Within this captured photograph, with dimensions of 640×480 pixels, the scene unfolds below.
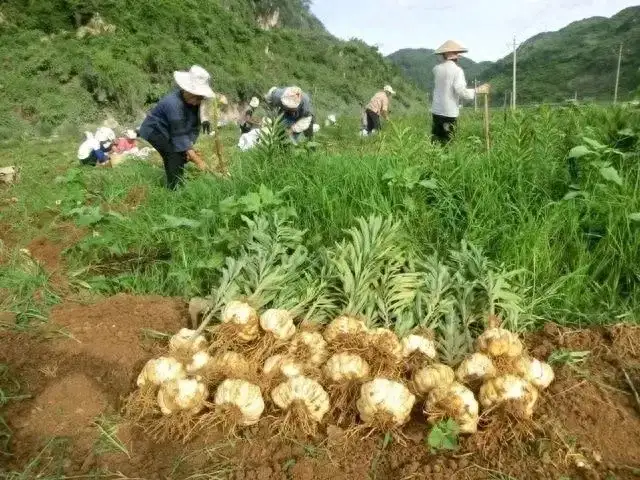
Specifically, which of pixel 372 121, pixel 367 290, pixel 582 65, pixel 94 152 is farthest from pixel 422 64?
pixel 367 290

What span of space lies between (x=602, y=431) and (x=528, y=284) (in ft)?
3.11

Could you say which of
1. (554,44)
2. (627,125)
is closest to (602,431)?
(627,125)

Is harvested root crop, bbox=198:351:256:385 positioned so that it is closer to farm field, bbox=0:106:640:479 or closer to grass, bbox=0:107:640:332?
farm field, bbox=0:106:640:479

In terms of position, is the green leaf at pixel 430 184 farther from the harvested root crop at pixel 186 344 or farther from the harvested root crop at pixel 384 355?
the harvested root crop at pixel 186 344

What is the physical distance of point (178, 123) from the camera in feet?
18.5

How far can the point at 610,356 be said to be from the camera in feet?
7.48

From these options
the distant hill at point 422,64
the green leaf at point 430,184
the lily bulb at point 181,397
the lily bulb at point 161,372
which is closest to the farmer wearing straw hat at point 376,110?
the green leaf at point 430,184

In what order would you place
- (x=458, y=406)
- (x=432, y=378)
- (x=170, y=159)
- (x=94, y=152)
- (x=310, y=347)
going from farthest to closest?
(x=94, y=152)
(x=170, y=159)
(x=310, y=347)
(x=432, y=378)
(x=458, y=406)

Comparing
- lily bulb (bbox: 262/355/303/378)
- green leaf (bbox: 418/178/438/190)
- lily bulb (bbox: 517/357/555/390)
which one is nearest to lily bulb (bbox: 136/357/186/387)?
lily bulb (bbox: 262/355/303/378)

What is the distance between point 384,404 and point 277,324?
2.08ft

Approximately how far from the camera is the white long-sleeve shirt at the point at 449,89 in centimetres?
671

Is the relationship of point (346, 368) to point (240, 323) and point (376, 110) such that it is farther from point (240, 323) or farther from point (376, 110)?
point (376, 110)

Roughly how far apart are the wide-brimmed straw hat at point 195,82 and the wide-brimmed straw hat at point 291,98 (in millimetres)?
1713

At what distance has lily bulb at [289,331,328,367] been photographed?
225 cm
